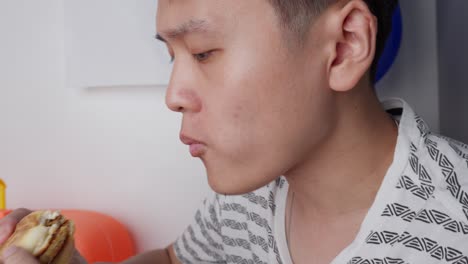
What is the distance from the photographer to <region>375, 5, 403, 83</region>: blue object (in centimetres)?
107

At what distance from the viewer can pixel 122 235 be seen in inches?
48.3

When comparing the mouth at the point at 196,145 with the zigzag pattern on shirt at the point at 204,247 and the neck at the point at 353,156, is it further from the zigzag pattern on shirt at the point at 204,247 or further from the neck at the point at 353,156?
the zigzag pattern on shirt at the point at 204,247

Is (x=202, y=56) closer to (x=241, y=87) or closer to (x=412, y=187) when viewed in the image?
(x=241, y=87)

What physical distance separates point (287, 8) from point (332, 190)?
0.26m

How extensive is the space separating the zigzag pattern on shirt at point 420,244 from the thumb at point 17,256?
0.40 m

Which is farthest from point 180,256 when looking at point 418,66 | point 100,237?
point 418,66

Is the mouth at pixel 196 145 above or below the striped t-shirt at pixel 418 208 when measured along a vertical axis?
above

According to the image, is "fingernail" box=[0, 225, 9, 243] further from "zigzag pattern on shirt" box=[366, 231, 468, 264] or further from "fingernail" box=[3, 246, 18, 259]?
"zigzag pattern on shirt" box=[366, 231, 468, 264]

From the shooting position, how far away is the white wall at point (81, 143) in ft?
4.12

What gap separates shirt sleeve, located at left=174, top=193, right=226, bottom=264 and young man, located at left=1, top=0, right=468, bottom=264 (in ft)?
0.85

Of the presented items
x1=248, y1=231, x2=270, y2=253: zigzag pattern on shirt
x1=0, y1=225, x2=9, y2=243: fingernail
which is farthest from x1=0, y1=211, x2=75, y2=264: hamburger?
x1=248, y1=231, x2=270, y2=253: zigzag pattern on shirt

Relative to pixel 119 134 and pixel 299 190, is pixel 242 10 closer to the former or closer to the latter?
pixel 299 190

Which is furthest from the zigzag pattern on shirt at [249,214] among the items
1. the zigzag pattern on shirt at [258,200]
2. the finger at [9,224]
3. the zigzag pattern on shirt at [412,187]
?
the finger at [9,224]

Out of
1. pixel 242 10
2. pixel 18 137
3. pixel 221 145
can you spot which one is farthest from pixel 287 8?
pixel 18 137
